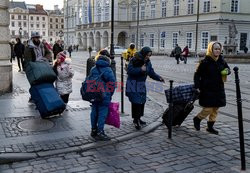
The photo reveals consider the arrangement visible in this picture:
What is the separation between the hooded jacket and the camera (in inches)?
258

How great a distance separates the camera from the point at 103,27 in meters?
71.2

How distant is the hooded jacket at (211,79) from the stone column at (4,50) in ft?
21.6

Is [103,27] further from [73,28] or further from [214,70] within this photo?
[214,70]

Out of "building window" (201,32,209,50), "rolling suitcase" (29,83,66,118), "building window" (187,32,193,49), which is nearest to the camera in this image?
"rolling suitcase" (29,83,66,118)

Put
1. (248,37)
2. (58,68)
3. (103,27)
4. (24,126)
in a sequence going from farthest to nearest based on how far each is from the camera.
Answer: (103,27)
(248,37)
(58,68)
(24,126)

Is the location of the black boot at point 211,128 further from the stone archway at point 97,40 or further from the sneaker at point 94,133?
the stone archway at point 97,40

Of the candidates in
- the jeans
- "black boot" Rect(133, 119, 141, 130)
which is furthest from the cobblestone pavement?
the jeans

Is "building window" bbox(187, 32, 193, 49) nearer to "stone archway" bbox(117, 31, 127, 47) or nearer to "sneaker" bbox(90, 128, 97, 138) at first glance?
"stone archway" bbox(117, 31, 127, 47)

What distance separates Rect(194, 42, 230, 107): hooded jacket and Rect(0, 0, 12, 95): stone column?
659cm

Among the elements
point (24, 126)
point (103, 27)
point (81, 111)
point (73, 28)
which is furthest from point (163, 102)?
point (73, 28)

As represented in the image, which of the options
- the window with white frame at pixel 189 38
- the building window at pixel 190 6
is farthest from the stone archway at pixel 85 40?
the window with white frame at pixel 189 38

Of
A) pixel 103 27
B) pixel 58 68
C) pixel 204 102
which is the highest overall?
pixel 103 27

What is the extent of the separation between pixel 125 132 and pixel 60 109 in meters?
1.70

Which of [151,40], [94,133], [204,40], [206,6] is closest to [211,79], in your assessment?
[94,133]
